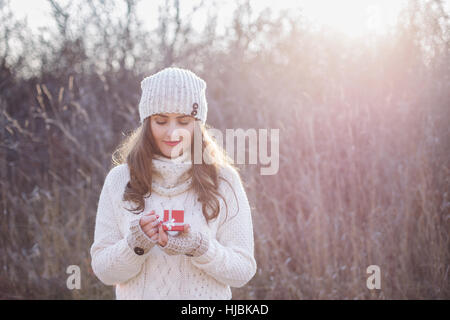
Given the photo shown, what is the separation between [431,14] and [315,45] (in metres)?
1.20

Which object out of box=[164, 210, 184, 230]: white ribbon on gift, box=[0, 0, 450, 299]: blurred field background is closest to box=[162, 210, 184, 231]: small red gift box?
box=[164, 210, 184, 230]: white ribbon on gift

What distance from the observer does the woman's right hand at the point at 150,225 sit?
1581 mm

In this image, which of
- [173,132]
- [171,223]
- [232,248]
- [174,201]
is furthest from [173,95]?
[232,248]

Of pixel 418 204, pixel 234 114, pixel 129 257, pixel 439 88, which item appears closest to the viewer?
pixel 129 257

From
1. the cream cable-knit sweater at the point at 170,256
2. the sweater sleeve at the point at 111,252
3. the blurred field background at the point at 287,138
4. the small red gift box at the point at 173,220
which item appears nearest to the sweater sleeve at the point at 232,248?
the cream cable-knit sweater at the point at 170,256

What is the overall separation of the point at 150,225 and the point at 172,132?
0.47 metres

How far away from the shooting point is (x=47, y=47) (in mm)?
5223

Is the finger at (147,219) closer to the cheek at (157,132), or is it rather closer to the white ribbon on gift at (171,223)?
the white ribbon on gift at (171,223)

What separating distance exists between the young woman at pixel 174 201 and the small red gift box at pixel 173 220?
8cm

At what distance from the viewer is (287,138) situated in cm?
392

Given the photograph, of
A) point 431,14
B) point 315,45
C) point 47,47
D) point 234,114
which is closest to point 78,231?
point 234,114

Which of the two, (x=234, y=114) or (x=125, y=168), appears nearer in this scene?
(x=125, y=168)

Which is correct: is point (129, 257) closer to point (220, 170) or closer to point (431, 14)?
point (220, 170)
